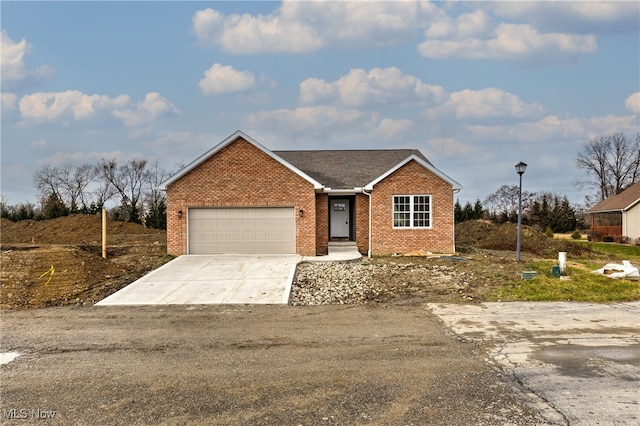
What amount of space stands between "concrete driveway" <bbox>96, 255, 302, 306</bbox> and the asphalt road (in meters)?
1.86

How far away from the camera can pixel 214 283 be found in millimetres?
12703

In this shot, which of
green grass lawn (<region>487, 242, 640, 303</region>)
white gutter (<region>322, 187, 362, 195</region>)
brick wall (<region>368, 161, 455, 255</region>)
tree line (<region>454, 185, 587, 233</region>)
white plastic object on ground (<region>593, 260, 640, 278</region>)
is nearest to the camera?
green grass lawn (<region>487, 242, 640, 303</region>)

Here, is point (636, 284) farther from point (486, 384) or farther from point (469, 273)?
point (486, 384)

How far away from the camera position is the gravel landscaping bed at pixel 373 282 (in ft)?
36.7

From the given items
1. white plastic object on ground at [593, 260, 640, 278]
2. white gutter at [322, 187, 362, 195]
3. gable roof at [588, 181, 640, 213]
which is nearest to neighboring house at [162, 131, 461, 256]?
white gutter at [322, 187, 362, 195]

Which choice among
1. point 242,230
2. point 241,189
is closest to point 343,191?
point 241,189

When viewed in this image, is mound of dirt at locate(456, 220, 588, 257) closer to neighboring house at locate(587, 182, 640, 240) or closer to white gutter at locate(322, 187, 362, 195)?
white gutter at locate(322, 187, 362, 195)

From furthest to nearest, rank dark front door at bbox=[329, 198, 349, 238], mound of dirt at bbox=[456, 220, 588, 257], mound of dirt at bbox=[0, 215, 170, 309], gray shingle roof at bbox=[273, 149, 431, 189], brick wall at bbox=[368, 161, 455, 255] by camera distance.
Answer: mound of dirt at bbox=[456, 220, 588, 257] < dark front door at bbox=[329, 198, 349, 238] < gray shingle roof at bbox=[273, 149, 431, 189] < brick wall at bbox=[368, 161, 455, 255] < mound of dirt at bbox=[0, 215, 170, 309]

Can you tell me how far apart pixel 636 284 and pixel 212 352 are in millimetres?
12464

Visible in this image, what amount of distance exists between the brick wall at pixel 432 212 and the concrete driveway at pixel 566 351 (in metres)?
8.01

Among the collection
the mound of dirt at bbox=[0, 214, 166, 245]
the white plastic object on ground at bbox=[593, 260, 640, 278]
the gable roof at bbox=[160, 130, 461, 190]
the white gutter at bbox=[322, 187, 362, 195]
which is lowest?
the white plastic object on ground at bbox=[593, 260, 640, 278]

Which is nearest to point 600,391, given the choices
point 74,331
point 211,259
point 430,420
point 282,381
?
point 430,420

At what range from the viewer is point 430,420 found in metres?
4.38

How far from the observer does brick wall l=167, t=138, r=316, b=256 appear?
1753 centimetres
